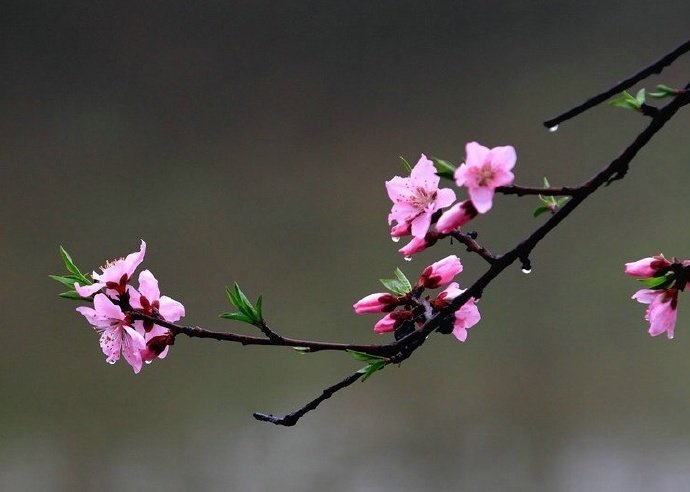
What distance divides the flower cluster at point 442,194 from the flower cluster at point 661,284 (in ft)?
0.56

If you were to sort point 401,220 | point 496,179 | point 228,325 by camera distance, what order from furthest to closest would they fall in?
point 228,325 < point 401,220 < point 496,179

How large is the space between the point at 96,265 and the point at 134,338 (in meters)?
1.84

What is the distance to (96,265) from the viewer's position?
7.73ft

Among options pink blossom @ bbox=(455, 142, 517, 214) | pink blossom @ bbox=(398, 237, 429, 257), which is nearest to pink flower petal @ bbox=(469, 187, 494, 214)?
pink blossom @ bbox=(455, 142, 517, 214)

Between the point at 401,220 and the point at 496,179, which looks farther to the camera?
the point at 401,220

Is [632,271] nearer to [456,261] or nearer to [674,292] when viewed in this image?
[674,292]

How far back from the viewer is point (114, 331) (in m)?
0.64

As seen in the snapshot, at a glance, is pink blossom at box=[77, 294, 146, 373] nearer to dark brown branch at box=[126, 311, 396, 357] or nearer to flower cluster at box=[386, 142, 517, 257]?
dark brown branch at box=[126, 311, 396, 357]

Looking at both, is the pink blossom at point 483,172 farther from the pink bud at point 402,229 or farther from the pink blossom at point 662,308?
the pink blossom at point 662,308

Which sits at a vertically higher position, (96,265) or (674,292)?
(96,265)

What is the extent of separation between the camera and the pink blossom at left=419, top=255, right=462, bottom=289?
0.64 meters

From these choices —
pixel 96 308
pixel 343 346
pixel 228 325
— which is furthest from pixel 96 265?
pixel 343 346

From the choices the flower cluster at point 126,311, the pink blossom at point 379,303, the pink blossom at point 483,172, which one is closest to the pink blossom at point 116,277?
the flower cluster at point 126,311

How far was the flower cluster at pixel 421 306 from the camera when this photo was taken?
61 cm
